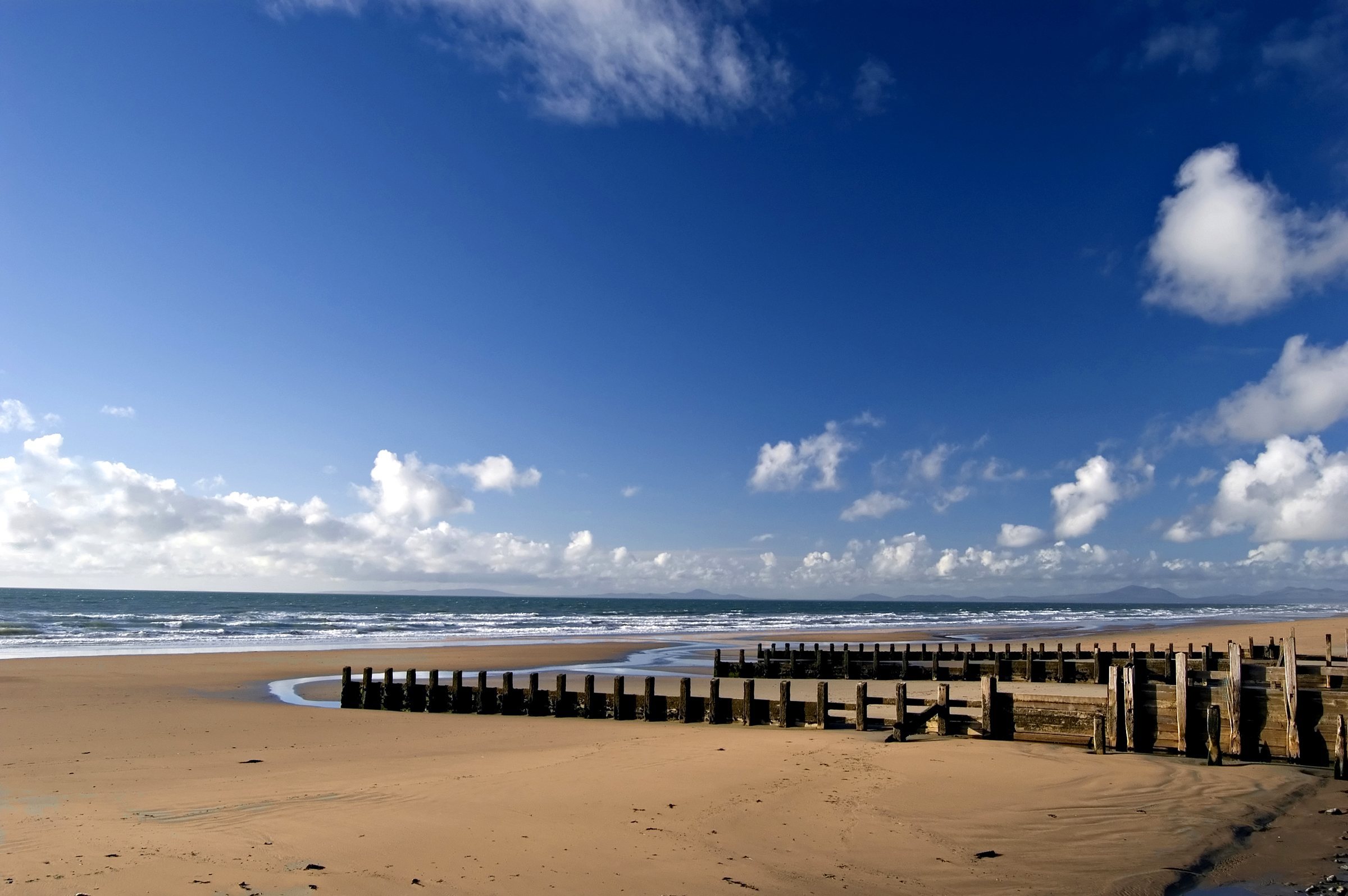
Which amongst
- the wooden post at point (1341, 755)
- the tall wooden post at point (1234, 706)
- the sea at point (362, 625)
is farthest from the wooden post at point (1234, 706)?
the sea at point (362, 625)

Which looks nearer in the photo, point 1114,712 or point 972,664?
point 1114,712

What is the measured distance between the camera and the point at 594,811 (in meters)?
11.0

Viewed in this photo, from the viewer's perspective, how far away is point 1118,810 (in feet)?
37.3

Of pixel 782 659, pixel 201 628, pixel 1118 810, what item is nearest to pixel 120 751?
pixel 1118 810

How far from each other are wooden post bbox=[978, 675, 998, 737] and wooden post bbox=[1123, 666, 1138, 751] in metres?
2.09

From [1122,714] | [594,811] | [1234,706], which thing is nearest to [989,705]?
[1122,714]

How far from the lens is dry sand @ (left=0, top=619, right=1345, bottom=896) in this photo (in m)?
8.62

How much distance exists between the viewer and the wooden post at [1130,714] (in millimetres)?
15188

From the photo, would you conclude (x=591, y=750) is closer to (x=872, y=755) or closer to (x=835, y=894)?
(x=872, y=755)

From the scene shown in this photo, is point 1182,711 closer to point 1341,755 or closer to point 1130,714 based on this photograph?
point 1130,714

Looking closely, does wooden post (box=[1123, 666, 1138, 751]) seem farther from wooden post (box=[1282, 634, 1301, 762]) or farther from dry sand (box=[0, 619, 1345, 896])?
wooden post (box=[1282, 634, 1301, 762])

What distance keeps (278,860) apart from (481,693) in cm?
1261

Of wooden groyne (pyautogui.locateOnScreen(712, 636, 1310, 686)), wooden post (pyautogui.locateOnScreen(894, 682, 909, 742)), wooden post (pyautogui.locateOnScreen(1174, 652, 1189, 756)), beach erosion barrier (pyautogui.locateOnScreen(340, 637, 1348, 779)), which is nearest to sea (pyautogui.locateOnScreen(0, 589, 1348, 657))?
wooden groyne (pyautogui.locateOnScreen(712, 636, 1310, 686))

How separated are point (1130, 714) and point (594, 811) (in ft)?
32.3
